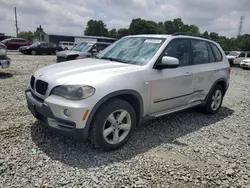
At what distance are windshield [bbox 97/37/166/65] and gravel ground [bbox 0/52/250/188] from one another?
1.30 m

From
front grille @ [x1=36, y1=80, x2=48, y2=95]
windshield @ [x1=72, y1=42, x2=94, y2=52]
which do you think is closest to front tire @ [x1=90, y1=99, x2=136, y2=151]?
front grille @ [x1=36, y1=80, x2=48, y2=95]

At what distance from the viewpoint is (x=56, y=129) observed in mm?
2908

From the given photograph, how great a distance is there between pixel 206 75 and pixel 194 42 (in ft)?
2.35

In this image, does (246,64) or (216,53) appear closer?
(216,53)

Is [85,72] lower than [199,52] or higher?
lower

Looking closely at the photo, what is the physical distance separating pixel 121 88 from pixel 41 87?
115 centimetres

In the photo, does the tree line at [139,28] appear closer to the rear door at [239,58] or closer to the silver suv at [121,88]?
the rear door at [239,58]

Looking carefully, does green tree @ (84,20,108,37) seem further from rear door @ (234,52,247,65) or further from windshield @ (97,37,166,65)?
windshield @ (97,37,166,65)

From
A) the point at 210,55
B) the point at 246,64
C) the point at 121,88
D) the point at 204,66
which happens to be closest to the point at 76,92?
the point at 121,88

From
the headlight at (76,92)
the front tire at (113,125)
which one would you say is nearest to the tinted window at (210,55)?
the front tire at (113,125)

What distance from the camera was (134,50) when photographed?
3.92 metres

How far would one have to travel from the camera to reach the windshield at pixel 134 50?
364cm

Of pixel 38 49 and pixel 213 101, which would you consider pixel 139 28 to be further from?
pixel 213 101

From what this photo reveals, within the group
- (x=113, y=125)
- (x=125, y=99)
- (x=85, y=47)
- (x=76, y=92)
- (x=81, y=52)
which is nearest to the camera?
(x=76, y=92)
